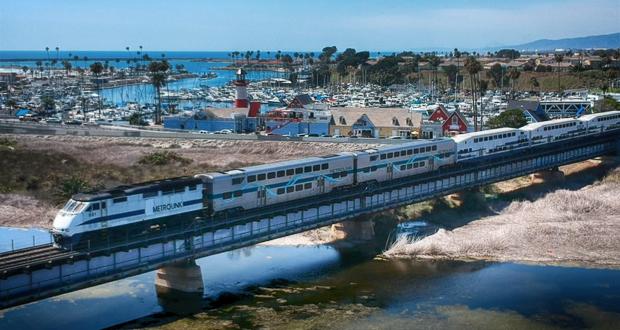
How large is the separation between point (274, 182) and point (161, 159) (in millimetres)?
34537

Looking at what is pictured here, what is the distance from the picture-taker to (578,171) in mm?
75625

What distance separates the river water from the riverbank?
1726 mm

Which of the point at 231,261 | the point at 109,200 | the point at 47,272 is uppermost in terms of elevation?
the point at 109,200

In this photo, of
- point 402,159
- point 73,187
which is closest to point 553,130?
point 402,159

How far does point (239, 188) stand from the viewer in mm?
42562

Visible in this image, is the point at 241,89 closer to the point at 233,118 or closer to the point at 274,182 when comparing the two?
the point at 233,118

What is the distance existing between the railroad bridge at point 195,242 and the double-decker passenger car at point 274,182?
106 centimetres

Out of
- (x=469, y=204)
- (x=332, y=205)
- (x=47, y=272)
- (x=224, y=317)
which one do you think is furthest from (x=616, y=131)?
(x=47, y=272)

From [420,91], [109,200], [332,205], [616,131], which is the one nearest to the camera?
[109,200]

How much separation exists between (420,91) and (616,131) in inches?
4001

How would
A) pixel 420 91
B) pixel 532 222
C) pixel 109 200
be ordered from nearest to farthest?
pixel 109 200
pixel 532 222
pixel 420 91

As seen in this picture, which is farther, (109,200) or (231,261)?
(231,261)

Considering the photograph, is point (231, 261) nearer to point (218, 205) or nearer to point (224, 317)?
point (218, 205)

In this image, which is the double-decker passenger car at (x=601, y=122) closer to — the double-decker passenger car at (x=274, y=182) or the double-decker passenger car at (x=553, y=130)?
the double-decker passenger car at (x=553, y=130)
